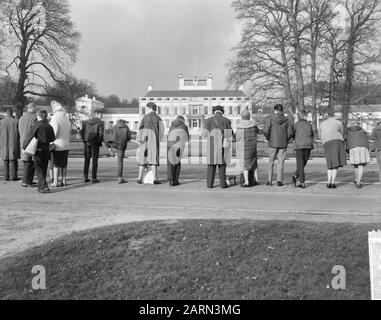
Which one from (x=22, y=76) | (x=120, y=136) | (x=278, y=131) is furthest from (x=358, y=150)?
(x=22, y=76)

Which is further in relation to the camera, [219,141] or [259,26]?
[259,26]

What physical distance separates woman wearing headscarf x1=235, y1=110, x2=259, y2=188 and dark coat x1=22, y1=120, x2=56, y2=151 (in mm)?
4493

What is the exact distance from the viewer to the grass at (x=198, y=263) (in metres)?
5.01

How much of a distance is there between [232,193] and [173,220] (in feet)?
11.8

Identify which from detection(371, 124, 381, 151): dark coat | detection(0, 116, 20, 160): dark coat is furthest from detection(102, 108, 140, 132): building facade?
detection(371, 124, 381, 151): dark coat

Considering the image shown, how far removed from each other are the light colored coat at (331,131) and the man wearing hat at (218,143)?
2.29 metres

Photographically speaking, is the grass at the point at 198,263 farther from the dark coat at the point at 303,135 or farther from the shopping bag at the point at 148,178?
the shopping bag at the point at 148,178

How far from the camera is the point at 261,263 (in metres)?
5.55

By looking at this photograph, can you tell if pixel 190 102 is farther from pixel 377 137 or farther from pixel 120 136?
pixel 120 136

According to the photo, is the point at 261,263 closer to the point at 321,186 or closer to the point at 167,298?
the point at 167,298

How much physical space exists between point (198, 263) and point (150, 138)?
22.3ft

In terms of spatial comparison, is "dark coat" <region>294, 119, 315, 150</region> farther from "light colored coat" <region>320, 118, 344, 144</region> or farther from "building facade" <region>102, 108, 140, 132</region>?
"building facade" <region>102, 108, 140, 132</region>

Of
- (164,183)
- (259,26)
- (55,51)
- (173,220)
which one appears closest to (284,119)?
(164,183)

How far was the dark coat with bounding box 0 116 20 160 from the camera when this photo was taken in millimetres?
12609
